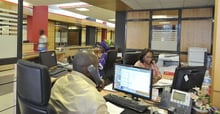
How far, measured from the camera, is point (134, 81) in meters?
2.04

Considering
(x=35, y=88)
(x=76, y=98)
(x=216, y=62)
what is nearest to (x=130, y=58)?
(x=216, y=62)

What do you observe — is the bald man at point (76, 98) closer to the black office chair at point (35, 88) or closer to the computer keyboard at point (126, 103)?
the black office chair at point (35, 88)

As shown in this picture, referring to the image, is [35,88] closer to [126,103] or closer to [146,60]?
[126,103]

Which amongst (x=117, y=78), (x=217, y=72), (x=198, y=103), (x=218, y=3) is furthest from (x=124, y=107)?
(x=218, y=3)

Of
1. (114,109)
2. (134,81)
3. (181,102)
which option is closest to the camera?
(181,102)

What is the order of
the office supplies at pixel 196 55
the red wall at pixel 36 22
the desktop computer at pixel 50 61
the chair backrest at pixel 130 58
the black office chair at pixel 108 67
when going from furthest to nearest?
the red wall at pixel 36 22 → the office supplies at pixel 196 55 → the black office chair at pixel 108 67 → the chair backrest at pixel 130 58 → the desktop computer at pixel 50 61

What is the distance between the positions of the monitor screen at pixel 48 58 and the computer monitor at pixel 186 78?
2.24m

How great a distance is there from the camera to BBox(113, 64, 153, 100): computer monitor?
1934 millimetres

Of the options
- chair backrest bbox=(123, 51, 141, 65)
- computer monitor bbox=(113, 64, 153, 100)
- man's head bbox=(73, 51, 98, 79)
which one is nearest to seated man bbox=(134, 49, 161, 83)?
chair backrest bbox=(123, 51, 141, 65)

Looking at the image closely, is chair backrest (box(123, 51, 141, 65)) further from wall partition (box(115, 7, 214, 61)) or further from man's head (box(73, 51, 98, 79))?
wall partition (box(115, 7, 214, 61))

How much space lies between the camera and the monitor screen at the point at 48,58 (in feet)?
11.2

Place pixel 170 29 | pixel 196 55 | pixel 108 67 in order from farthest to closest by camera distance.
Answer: pixel 170 29, pixel 196 55, pixel 108 67

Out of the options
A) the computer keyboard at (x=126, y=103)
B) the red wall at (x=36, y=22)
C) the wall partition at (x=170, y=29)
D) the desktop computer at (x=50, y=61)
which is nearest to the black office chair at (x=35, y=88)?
the computer keyboard at (x=126, y=103)

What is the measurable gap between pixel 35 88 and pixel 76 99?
10.0 inches
